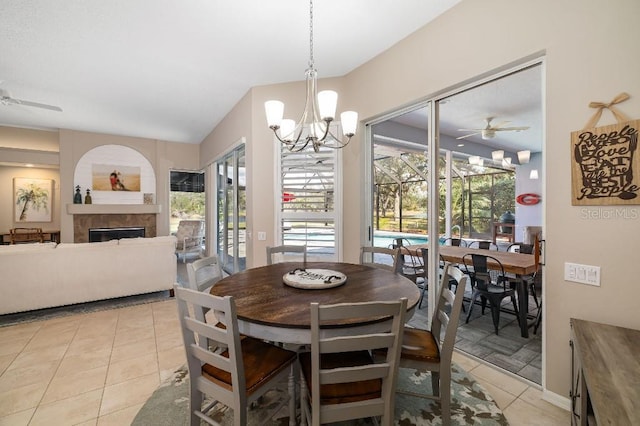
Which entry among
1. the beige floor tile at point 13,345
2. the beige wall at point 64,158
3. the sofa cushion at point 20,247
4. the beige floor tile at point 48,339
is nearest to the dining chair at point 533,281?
the beige floor tile at point 48,339

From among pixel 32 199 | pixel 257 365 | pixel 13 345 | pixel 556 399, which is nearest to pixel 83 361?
pixel 13 345

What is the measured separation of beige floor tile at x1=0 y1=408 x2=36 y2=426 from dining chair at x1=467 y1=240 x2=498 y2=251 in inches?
150

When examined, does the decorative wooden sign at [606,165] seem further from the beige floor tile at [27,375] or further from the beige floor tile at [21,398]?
the beige floor tile at [27,375]

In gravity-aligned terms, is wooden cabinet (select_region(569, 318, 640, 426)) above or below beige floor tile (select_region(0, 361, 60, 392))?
above

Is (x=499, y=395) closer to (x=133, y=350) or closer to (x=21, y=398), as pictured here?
(x=133, y=350)

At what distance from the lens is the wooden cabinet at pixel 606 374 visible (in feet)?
3.07

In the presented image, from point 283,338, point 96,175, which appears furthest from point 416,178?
point 96,175

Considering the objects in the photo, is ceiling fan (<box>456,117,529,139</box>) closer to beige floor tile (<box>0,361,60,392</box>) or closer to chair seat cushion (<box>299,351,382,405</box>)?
chair seat cushion (<box>299,351,382,405</box>)

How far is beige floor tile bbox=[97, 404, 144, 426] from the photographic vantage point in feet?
5.78

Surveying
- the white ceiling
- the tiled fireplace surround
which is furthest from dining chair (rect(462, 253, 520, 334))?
the tiled fireplace surround

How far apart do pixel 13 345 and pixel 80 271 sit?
3.20ft

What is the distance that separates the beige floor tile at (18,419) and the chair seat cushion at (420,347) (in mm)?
2355

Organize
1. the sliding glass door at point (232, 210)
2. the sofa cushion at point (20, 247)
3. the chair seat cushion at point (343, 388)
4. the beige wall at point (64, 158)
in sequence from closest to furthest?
the chair seat cushion at point (343, 388) → the sofa cushion at point (20, 247) → the sliding glass door at point (232, 210) → the beige wall at point (64, 158)

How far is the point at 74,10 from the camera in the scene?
2.49 m
